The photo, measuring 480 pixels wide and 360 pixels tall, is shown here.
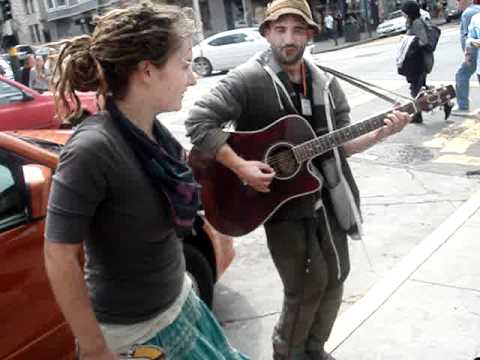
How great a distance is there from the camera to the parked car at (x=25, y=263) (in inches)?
101

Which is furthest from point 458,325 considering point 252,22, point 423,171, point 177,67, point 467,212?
point 252,22

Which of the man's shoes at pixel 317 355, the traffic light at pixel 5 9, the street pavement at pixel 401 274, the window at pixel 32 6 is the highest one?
the window at pixel 32 6

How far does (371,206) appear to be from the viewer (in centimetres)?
580

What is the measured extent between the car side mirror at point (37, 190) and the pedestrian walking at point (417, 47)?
22.7 feet

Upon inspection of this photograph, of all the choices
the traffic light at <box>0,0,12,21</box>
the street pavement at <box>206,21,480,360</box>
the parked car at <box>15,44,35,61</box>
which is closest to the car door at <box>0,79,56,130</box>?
the street pavement at <box>206,21,480,360</box>

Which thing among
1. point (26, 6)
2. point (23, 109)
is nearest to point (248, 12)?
point (26, 6)

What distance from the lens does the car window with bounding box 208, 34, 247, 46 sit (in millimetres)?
20375

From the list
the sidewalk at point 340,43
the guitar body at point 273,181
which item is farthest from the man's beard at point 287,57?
the sidewalk at point 340,43

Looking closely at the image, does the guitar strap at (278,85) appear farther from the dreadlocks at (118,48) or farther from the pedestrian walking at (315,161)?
the dreadlocks at (118,48)

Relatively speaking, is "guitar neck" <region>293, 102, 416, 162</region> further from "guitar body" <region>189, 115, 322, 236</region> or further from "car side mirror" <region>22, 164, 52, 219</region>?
"car side mirror" <region>22, 164, 52, 219</region>

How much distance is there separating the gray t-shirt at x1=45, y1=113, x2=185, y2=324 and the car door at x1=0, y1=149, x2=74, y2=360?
989 millimetres

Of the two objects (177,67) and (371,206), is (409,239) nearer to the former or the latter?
(371,206)

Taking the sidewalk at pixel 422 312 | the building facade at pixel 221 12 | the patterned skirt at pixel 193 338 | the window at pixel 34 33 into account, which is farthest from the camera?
the window at pixel 34 33

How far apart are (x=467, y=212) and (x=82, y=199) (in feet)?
13.7
